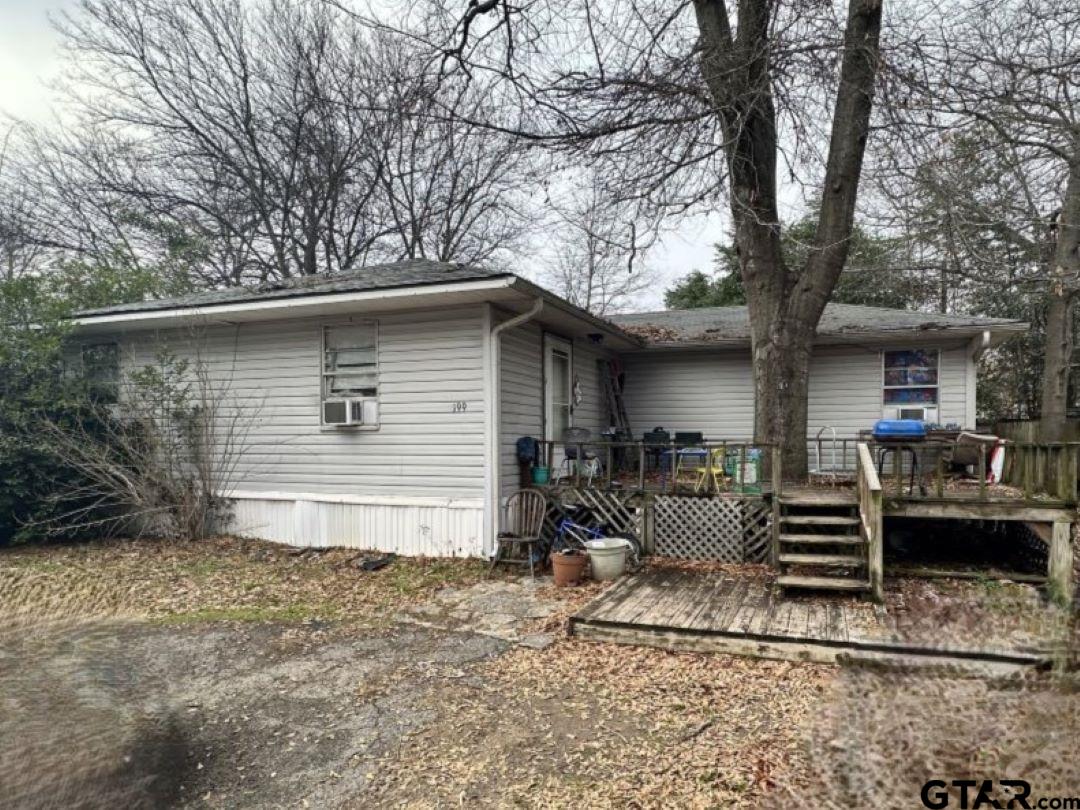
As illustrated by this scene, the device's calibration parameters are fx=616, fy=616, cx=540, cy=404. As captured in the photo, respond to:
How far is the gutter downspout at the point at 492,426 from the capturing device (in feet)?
23.7

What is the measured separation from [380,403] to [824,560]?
5.37 m

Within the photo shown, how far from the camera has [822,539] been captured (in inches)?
234

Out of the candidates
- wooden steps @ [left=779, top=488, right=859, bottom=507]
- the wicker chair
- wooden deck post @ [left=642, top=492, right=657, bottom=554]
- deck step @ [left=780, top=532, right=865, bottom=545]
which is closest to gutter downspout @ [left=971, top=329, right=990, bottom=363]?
wooden steps @ [left=779, top=488, right=859, bottom=507]

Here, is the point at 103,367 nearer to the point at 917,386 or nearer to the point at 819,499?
the point at 819,499

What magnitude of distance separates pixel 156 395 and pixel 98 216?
10836 millimetres

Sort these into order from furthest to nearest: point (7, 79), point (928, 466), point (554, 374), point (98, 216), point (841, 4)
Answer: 1. point (98, 216)
2. point (7, 79)
3. point (928, 466)
4. point (554, 374)
5. point (841, 4)

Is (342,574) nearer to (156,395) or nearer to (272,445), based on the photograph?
(272,445)

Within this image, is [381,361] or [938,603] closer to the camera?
[938,603]

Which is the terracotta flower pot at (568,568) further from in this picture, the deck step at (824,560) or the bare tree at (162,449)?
the bare tree at (162,449)

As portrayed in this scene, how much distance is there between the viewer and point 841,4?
22.8 ft

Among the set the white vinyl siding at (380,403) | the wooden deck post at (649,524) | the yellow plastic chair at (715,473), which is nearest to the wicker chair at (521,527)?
the white vinyl siding at (380,403)

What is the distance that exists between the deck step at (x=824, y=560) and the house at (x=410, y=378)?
10.7 ft

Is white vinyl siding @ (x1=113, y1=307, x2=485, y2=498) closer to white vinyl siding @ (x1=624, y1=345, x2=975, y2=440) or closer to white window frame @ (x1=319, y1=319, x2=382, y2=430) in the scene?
white window frame @ (x1=319, y1=319, x2=382, y2=430)

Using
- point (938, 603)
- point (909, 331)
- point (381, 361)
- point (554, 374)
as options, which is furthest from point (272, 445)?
point (909, 331)
